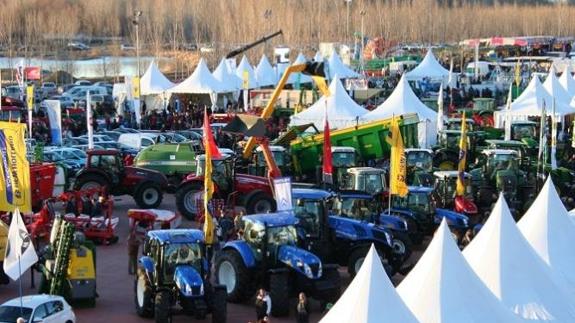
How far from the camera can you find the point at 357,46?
2685 inches

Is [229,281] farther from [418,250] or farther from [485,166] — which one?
[485,166]

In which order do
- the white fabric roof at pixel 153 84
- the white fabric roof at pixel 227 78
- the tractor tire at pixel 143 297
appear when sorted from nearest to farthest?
the tractor tire at pixel 143 297
the white fabric roof at pixel 153 84
the white fabric roof at pixel 227 78

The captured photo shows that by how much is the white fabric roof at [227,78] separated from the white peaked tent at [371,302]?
108ft

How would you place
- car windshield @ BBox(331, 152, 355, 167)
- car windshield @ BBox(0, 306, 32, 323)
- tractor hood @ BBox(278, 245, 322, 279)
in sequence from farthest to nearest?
car windshield @ BBox(331, 152, 355, 167)
tractor hood @ BBox(278, 245, 322, 279)
car windshield @ BBox(0, 306, 32, 323)

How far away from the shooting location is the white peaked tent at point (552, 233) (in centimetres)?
1512

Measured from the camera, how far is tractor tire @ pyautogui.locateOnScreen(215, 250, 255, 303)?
15.4 m

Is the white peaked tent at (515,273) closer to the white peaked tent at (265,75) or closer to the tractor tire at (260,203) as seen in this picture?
the tractor tire at (260,203)

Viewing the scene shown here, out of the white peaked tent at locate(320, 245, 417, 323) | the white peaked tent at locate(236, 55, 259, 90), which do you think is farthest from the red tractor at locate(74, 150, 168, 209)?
the white peaked tent at locate(236, 55, 259, 90)

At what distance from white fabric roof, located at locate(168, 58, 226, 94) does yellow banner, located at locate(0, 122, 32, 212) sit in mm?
24474

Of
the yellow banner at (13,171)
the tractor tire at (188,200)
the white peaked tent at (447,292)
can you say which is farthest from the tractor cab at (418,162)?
the white peaked tent at (447,292)

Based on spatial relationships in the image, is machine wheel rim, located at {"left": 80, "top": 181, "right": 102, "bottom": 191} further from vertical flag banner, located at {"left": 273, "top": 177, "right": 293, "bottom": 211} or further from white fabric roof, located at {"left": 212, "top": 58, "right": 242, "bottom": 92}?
white fabric roof, located at {"left": 212, "top": 58, "right": 242, "bottom": 92}

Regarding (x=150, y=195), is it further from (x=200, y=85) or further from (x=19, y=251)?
(x=200, y=85)

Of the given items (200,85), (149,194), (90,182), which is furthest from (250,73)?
(90,182)

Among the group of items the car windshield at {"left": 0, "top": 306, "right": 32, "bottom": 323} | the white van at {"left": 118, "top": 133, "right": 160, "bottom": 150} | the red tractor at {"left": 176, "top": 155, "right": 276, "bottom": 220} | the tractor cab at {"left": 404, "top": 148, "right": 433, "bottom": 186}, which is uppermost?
the white van at {"left": 118, "top": 133, "right": 160, "bottom": 150}
